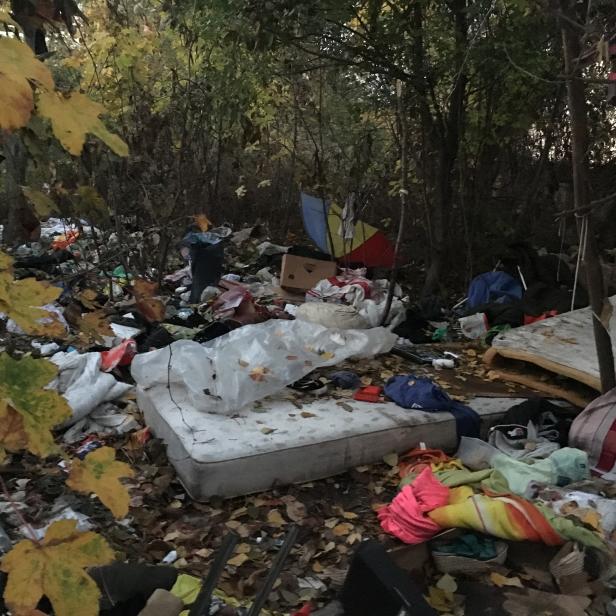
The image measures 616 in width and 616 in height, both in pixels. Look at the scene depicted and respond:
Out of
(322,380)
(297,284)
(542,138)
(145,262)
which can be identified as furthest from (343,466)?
(542,138)

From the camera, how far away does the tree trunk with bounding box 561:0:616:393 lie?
2.98 metres

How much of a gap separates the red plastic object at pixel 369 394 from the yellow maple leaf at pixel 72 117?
268 centimetres

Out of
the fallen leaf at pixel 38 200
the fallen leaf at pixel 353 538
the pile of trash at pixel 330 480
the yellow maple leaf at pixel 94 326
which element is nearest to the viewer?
the fallen leaf at pixel 38 200

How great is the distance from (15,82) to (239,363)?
8.95 ft

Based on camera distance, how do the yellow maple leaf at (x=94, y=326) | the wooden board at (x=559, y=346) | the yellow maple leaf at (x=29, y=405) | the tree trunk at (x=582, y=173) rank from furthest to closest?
the wooden board at (x=559, y=346), the tree trunk at (x=582, y=173), the yellow maple leaf at (x=94, y=326), the yellow maple leaf at (x=29, y=405)

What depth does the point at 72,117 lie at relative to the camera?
98cm

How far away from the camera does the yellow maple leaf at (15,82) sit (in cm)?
87

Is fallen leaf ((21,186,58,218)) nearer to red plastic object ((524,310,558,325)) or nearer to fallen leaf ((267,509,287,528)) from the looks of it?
fallen leaf ((267,509,287,528))

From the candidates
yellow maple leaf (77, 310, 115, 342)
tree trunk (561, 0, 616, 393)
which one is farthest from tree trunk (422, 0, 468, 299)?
yellow maple leaf (77, 310, 115, 342)

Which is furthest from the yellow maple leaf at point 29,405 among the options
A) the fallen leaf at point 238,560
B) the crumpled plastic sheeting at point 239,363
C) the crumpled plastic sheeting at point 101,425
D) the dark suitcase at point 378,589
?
the crumpled plastic sheeting at point 101,425

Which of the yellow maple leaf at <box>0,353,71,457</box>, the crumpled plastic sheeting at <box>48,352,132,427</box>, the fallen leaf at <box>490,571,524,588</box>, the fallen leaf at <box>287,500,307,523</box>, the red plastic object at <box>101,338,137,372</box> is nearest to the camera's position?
the yellow maple leaf at <box>0,353,71,457</box>

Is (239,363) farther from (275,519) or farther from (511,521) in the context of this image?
(511,521)

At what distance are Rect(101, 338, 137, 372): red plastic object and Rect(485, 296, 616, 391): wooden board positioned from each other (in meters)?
2.35

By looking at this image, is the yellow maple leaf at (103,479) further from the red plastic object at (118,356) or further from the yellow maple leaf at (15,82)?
the red plastic object at (118,356)
